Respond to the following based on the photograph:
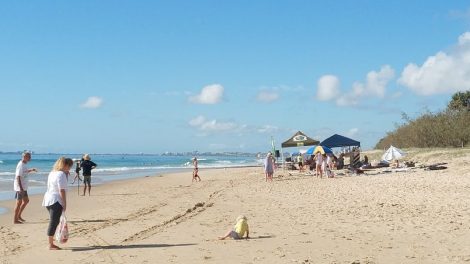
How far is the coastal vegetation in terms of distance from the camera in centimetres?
3997

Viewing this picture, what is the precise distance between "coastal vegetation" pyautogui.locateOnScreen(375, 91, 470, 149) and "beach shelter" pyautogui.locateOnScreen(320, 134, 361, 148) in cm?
1495

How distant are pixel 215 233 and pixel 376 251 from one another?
122 inches

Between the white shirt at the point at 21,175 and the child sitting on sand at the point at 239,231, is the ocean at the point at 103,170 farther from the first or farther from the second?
the child sitting on sand at the point at 239,231

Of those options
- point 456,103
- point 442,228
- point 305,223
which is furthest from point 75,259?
point 456,103

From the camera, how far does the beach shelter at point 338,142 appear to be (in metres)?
29.0

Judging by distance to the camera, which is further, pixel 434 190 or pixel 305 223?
pixel 434 190

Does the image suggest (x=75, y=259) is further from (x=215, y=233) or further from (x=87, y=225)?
(x=87, y=225)

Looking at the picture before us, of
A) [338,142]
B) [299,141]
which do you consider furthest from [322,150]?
[299,141]

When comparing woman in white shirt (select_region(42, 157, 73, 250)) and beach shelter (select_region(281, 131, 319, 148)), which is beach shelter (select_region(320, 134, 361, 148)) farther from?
woman in white shirt (select_region(42, 157, 73, 250))

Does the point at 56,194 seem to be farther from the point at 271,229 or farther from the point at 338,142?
the point at 338,142

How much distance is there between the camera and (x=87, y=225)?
1121 centimetres

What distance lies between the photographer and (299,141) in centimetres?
3175

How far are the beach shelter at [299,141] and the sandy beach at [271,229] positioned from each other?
48.4ft

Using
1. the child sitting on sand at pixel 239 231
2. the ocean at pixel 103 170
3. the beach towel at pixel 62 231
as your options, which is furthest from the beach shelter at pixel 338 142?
the beach towel at pixel 62 231
